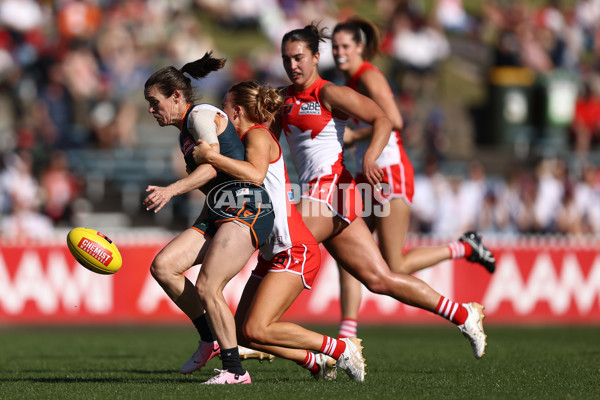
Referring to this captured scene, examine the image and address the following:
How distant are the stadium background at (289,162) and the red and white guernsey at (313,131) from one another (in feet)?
22.4

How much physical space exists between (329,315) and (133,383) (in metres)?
7.70

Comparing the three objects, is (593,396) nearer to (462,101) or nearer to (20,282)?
(20,282)

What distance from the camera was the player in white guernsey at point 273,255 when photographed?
6.65m

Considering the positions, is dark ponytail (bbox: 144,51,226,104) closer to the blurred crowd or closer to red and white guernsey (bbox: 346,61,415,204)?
red and white guernsey (bbox: 346,61,415,204)

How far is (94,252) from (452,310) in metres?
2.66

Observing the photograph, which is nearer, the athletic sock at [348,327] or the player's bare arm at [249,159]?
the player's bare arm at [249,159]

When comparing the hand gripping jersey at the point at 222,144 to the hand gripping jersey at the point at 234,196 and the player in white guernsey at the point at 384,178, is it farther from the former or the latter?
the player in white guernsey at the point at 384,178

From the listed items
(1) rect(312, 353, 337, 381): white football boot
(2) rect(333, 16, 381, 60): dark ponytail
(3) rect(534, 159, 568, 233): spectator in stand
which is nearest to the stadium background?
(3) rect(534, 159, 568, 233): spectator in stand

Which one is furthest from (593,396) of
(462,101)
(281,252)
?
(462,101)

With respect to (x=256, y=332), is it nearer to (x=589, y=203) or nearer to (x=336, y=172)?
(x=336, y=172)

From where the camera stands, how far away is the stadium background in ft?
47.6

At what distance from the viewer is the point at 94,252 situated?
278 inches

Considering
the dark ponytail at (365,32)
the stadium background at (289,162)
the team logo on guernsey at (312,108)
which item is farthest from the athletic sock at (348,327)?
the stadium background at (289,162)

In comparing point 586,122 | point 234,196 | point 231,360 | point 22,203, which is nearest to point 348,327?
point 231,360
